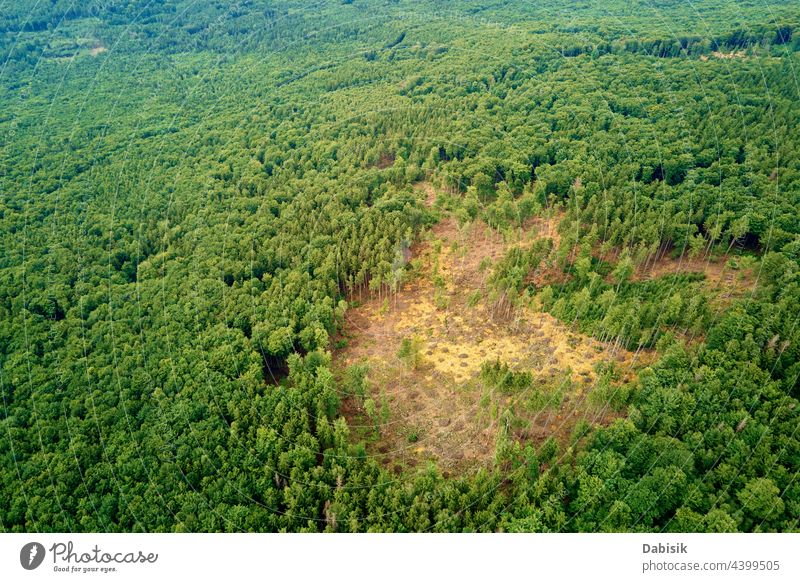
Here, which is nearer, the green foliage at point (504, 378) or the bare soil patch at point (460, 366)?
the bare soil patch at point (460, 366)

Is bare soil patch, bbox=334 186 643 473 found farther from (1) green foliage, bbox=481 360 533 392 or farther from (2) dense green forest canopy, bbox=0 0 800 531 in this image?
(2) dense green forest canopy, bbox=0 0 800 531

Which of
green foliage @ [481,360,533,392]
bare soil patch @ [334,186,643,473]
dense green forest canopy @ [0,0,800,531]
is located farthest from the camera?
green foliage @ [481,360,533,392]

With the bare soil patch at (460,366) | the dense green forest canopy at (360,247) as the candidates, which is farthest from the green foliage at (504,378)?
the dense green forest canopy at (360,247)

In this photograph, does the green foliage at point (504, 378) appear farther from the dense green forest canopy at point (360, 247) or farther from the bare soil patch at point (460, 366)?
the dense green forest canopy at point (360, 247)

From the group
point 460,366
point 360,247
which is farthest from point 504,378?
point 360,247

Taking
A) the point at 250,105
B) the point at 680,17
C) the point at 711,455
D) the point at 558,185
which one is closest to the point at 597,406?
the point at 711,455

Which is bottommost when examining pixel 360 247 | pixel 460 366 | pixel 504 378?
pixel 460 366

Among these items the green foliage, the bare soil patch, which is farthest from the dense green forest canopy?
the green foliage

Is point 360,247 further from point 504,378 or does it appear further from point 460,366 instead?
point 504,378
